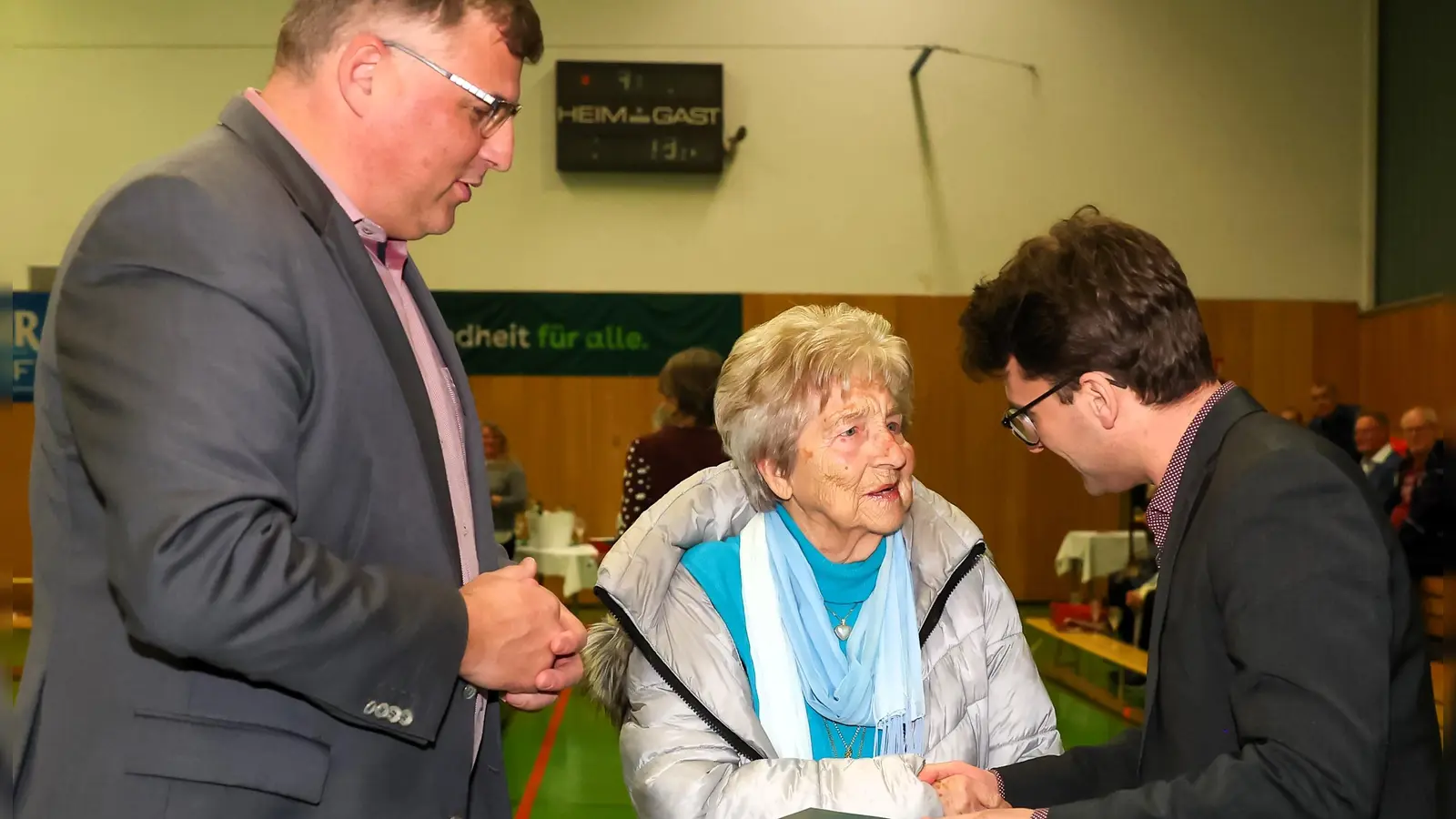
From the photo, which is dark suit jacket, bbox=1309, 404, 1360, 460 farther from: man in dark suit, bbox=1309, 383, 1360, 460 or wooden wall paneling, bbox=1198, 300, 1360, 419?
wooden wall paneling, bbox=1198, 300, 1360, 419

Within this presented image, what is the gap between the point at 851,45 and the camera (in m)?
11.0

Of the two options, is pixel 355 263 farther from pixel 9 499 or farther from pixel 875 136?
pixel 875 136

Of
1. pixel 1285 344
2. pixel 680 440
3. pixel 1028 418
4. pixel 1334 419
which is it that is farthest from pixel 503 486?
pixel 1285 344

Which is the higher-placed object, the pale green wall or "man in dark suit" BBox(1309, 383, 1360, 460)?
the pale green wall

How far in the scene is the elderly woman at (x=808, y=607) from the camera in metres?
1.88

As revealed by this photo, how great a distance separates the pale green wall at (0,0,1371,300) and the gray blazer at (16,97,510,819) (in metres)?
9.67

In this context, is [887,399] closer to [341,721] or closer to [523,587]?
[523,587]

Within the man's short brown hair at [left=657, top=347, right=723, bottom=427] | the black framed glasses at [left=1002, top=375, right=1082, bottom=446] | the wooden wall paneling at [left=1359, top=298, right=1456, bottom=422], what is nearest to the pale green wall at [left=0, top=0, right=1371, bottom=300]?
the wooden wall paneling at [left=1359, top=298, right=1456, bottom=422]

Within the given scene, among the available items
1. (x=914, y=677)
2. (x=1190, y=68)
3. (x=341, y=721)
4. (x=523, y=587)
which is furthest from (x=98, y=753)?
(x=1190, y=68)

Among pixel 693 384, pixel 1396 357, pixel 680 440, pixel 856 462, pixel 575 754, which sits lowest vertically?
pixel 575 754

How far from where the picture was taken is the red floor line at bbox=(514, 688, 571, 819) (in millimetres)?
4629

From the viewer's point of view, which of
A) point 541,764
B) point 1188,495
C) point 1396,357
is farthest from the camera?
point 1396,357

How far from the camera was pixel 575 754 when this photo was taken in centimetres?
562

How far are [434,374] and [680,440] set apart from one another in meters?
3.59
